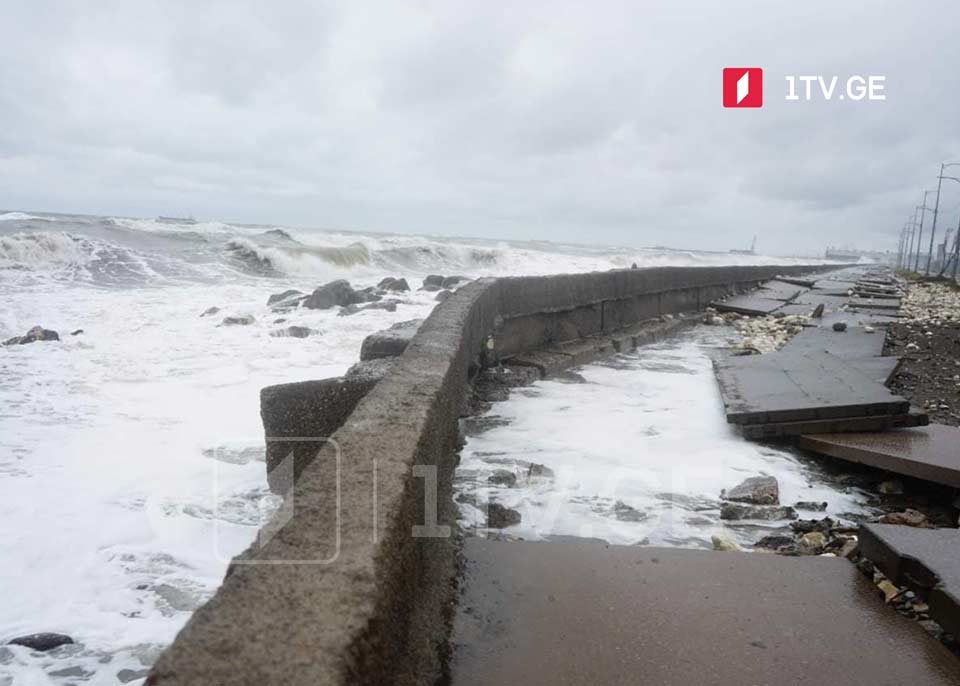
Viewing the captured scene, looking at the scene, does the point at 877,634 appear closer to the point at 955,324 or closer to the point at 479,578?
the point at 479,578

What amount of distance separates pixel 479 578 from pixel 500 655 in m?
0.38

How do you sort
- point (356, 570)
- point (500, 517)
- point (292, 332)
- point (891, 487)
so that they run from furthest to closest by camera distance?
point (292, 332) → point (891, 487) → point (500, 517) → point (356, 570)

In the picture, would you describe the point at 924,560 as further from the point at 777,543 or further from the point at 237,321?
the point at 237,321

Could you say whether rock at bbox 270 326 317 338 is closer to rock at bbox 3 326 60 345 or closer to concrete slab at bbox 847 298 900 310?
rock at bbox 3 326 60 345

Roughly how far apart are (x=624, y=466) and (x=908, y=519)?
→ 1.23 m

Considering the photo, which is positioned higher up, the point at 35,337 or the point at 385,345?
the point at 385,345

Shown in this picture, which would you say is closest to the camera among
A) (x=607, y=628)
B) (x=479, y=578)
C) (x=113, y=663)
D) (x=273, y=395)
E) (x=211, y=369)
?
(x=607, y=628)

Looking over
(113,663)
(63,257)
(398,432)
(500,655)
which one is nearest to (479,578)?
(500,655)

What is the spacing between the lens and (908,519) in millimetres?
2674

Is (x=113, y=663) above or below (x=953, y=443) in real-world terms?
below

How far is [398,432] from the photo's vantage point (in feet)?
6.06

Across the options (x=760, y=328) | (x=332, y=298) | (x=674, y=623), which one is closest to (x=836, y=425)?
(x=674, y=623)

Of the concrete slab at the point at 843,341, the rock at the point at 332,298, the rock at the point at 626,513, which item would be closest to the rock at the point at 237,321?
the rock at the point at 332,298

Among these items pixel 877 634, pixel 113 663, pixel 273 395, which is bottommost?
pixel 113 663
